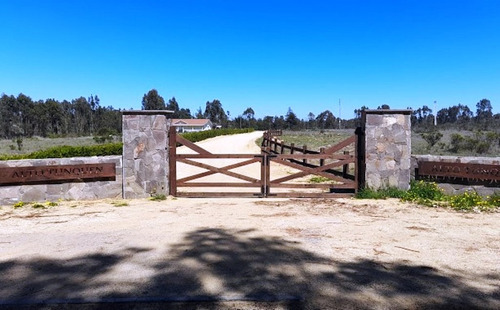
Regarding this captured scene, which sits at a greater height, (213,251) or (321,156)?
(321,156)

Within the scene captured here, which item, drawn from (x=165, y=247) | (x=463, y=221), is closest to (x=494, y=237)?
(x=463, y=221)

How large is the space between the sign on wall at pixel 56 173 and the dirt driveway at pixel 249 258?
0.84m

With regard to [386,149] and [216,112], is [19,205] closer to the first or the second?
[386,149]

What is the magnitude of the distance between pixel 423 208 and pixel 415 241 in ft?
8.40

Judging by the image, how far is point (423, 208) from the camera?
25.4 ft

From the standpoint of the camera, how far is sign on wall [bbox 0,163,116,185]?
8.12 metres

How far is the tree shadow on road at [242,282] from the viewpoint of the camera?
11.5 feet

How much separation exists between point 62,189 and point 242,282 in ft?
20.2

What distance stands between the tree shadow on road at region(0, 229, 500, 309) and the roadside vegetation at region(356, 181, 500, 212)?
397 centimetres

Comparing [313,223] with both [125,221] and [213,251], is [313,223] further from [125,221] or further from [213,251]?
[125,221]

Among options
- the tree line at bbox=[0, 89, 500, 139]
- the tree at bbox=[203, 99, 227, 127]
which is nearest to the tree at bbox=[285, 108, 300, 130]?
the tree line at bbox=[0, 89, 500, 139]

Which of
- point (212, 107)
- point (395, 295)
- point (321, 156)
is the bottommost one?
point (395, 295)

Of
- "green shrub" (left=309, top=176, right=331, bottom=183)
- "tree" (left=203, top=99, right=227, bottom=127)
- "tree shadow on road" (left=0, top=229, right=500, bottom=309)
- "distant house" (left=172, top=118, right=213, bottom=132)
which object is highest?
"tree" (left=203, top=99, right=227, bottom=127)

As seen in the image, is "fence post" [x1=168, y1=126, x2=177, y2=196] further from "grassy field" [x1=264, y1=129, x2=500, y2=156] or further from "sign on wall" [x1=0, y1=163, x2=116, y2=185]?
"grassy field" [x1=264, y1=129, x2=500, y2=156]
